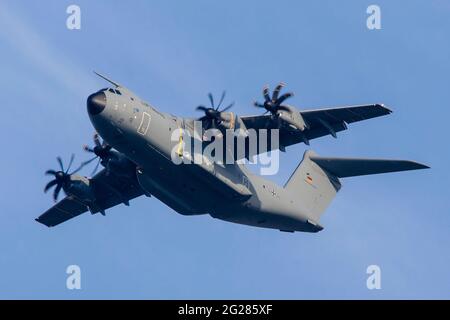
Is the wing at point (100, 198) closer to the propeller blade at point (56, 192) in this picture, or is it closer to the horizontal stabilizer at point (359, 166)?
the propeller blade at point (56, 192)

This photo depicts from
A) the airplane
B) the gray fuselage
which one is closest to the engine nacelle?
the airplane

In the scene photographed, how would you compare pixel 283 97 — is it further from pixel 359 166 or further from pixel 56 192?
pixel 56 192

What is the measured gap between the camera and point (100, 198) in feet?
109

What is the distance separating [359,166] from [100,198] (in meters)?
9.55

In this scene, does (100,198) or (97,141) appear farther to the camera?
(100,198)

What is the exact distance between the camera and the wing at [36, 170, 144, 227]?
107ft

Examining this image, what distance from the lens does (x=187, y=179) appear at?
92.4ft

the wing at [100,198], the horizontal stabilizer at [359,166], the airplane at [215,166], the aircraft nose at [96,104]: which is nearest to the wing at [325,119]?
the airplane at [215,166]

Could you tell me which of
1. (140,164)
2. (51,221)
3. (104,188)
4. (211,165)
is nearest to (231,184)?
(211,165)

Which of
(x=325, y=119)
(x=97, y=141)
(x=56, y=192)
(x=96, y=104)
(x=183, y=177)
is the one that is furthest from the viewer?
(x=56, y=192)

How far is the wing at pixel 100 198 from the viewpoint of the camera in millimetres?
32625

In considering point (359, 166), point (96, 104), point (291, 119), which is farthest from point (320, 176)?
point (96, 104)
